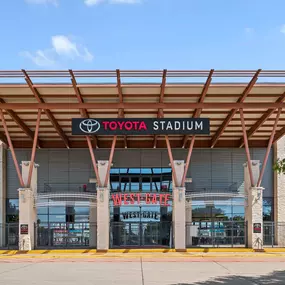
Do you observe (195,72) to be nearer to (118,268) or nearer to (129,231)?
(118,268)

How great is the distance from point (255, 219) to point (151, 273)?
1581 cm

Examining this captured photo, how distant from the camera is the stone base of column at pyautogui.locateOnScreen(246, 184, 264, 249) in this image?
3397 cm

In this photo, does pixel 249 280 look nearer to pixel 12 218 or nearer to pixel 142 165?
pixel 142 165

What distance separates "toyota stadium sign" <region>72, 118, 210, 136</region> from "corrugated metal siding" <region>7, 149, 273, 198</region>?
895cm

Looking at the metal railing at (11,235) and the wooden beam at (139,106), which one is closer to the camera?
the wooden beam at (139,106)

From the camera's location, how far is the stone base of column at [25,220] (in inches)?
1328

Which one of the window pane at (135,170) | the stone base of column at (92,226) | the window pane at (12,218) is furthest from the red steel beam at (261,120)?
the window pane at (12,218)

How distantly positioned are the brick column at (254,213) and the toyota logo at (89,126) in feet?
36.4

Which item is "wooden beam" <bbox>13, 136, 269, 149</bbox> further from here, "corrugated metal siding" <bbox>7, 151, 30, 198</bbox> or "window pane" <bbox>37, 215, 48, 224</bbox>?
"window pane" <bbox>37, 215, 48, 224</bbox>

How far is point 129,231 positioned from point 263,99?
14383mm

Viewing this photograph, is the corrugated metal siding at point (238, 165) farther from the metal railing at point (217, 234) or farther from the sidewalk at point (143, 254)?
the sidewalk at point (143, 254)

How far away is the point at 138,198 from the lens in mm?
36500

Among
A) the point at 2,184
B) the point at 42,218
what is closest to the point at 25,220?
the point at 42,218

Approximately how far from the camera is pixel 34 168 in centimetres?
3581
